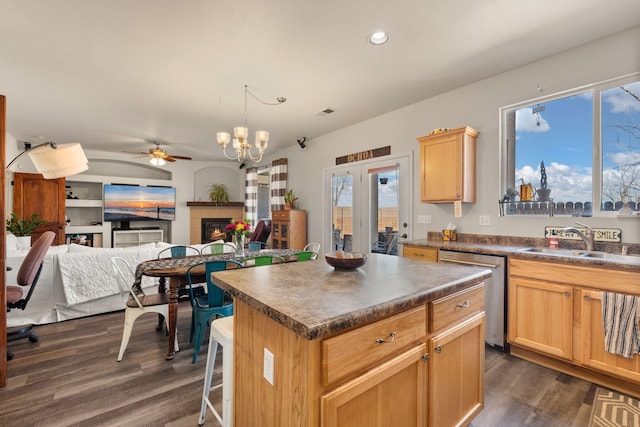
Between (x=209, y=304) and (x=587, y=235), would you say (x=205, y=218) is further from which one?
(x=587, y=235)

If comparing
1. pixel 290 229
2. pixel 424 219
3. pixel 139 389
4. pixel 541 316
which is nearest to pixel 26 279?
pixel 139 389

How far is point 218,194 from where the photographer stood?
26.9 feet

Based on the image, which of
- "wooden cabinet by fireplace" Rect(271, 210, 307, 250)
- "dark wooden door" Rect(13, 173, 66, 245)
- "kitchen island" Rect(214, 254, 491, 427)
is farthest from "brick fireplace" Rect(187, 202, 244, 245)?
"kitchen island" Rect(214, 254, 491, 427)

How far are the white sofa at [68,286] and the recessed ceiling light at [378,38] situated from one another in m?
3.56

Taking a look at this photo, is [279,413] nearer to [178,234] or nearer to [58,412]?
[58,412]

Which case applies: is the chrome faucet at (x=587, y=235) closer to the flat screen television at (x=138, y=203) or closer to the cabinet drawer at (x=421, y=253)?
the cabinet drawer at (x=421, y=253)

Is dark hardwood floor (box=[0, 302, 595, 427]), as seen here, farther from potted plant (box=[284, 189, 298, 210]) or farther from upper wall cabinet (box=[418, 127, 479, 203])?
potted plant (box=[284, 189, 298, 210])

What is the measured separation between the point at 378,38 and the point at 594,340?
2773 millimetres

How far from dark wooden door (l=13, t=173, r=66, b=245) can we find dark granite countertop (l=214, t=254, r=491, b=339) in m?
6.66

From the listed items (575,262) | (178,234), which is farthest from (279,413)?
(178,234)

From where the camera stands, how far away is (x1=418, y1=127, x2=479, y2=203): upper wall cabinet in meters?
3.17

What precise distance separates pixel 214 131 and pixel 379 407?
16.9ft

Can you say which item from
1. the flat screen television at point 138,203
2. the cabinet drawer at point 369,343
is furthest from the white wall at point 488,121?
the cabinet drawer at point 369,343

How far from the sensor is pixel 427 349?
52.2 inches
